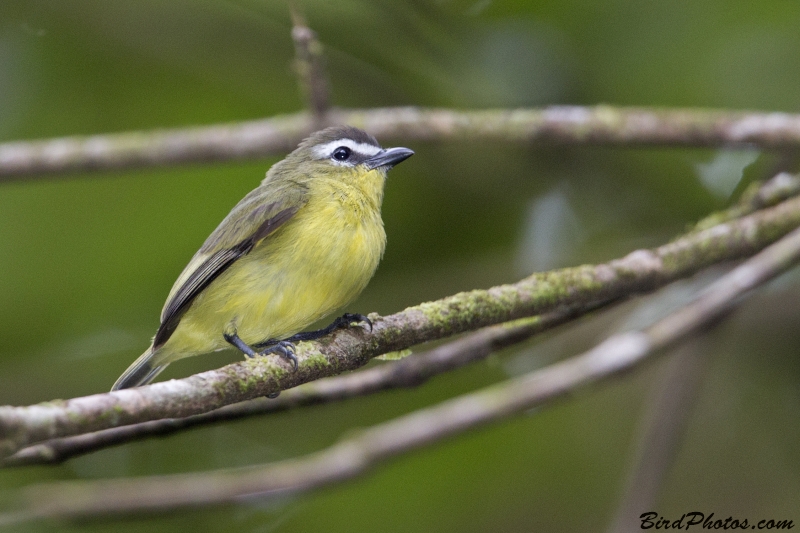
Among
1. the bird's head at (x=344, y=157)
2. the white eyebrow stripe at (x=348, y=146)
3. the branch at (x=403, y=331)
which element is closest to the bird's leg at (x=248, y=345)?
the branch at (x=403, y=331)

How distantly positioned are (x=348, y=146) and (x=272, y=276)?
3.96 feet

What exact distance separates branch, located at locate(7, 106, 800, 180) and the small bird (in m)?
0.86

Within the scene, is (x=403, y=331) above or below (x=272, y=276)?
below

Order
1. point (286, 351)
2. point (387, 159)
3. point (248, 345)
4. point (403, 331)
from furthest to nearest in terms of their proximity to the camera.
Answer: point (387, 159) < point (248, 345) < point (403, 331) < point (286, 351)

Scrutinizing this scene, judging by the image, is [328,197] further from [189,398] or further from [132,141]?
[189,398]

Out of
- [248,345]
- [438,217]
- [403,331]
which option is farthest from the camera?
[438,217]

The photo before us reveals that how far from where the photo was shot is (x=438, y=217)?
6328mm

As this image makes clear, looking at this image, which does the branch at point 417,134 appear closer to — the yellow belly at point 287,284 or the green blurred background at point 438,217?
the green blurred background at point 438,217

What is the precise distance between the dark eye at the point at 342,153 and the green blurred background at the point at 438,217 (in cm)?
102

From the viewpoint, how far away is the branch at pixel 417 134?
479 centimetres

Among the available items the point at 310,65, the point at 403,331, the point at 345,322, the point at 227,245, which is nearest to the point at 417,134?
the point at 310,65

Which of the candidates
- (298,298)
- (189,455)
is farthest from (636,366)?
(189,455)

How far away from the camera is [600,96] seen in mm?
6211

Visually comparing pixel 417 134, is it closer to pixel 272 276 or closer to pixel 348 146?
pixel 348 146
